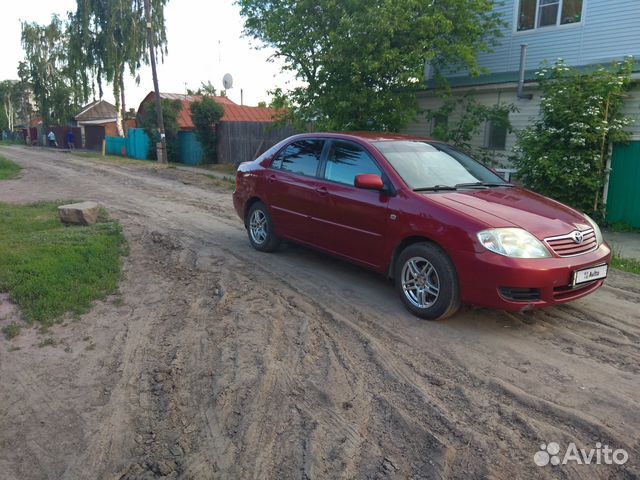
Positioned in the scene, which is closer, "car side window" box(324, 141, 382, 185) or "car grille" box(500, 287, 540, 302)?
"car grille" box(500, 287, 540, 302)

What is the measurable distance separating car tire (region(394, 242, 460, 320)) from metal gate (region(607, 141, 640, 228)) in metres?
7.05

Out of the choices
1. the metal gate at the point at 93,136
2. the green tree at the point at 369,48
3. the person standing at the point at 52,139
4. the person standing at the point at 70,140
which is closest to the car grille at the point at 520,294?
the green tree at the point at 369,48

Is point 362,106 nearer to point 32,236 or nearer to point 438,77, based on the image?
point 438,77

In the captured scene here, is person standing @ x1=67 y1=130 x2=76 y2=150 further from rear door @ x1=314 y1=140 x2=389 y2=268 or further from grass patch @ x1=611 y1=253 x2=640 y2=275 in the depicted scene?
grass patch @ x1=611 y1=253 x2=640 y2=275

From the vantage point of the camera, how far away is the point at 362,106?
41.7ft

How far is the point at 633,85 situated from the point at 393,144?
6.94 m

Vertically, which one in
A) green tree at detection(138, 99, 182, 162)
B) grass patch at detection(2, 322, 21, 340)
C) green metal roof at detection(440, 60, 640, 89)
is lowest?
grass patch at detection(2, 322, 21, 340)

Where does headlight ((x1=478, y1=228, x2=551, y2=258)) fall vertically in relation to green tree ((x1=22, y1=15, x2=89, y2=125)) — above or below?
below

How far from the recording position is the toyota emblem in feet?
14.8

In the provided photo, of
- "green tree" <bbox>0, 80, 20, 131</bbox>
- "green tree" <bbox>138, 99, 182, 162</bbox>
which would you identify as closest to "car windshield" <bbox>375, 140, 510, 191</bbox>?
"green tree" <bbox>138, 99, 182, 162</bbox>

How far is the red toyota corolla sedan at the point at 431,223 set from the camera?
4.29 metres

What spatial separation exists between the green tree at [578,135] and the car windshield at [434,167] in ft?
14.9

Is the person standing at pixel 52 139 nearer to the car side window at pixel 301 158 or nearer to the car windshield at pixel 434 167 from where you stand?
the car side window at pixel 301 158

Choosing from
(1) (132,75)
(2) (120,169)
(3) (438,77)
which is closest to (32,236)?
(3) (438,77)
